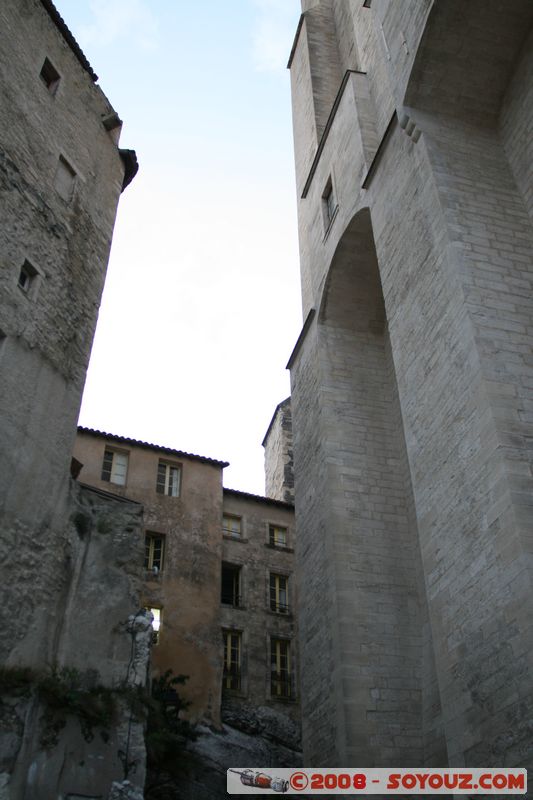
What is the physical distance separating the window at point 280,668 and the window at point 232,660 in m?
0.86

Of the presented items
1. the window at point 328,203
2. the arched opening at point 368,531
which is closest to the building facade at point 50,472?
the arched opening at point 368,531

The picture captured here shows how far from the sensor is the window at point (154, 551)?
57.9ft

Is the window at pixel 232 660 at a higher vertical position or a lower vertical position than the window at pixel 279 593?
lower

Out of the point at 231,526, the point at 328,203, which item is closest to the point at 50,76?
the point at 328,203

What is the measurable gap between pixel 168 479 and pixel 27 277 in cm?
971

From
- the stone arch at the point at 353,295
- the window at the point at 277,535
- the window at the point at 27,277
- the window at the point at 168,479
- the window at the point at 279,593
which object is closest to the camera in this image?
the window at the point at 27,277

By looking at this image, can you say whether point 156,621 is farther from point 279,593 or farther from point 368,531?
point 368,531

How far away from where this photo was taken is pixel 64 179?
12.2 m

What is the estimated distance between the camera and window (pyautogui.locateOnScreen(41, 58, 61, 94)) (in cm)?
1296

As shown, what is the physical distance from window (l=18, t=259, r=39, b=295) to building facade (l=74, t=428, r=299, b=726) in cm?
822

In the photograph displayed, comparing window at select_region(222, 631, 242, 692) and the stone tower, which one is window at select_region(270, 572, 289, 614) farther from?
the stone tower

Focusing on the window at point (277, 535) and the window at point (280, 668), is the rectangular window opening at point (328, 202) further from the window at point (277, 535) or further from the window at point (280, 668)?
the window at point (280, 668)

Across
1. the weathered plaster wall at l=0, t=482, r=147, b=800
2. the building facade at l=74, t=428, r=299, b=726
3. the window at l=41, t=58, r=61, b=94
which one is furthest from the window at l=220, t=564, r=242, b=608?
the window at l=41, t=58, r=61, b=94

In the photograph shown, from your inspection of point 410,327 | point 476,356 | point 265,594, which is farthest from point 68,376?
point 265,594
